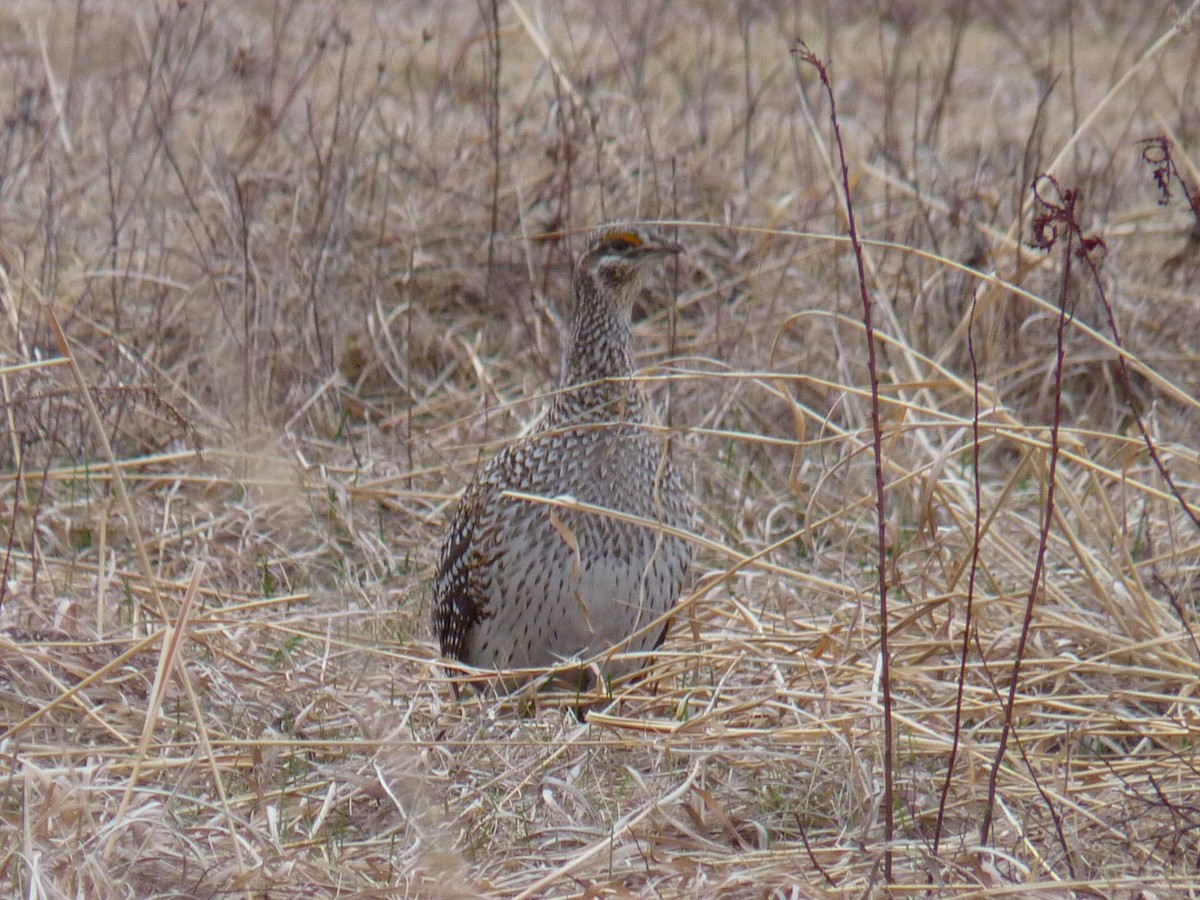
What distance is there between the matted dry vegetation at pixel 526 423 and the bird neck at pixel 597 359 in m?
0.20

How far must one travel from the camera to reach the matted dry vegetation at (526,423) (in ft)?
10.7

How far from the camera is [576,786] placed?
348 cm

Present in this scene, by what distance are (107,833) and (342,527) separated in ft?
7.27

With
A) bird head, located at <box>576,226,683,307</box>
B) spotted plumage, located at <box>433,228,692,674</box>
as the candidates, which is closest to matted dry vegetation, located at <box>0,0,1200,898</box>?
spotted plumage, located at <box>433,228,692,674</box>

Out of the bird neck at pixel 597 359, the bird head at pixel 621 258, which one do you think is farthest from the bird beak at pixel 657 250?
the bird neck at pixel 597 359

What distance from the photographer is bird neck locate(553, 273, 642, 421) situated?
441cm

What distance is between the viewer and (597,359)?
445 cm

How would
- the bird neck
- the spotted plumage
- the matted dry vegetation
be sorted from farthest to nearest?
1. the bird neck
2. the spotted plumage
3. the matted dry vegetation

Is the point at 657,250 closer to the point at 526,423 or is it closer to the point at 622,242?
the point at 622,242

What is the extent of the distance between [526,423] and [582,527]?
5.04 feet

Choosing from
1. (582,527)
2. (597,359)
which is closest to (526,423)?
(597,359)

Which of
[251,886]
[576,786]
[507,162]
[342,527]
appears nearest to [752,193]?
[507,162]

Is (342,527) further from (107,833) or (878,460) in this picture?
(878,460)

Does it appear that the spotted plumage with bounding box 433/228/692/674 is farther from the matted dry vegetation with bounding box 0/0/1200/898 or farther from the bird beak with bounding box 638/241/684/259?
the matted dry vegetation with bounding box 0/0/1200/898
